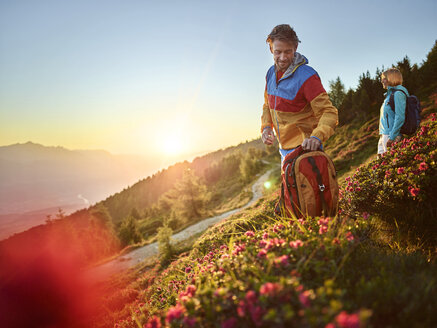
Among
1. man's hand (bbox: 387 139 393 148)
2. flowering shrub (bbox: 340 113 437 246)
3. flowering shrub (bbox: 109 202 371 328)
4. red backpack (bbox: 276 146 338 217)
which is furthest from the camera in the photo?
man's hand (bbox: 387 139 393 148)

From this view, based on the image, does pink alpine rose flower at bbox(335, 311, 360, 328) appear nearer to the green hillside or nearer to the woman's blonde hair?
the green hillside

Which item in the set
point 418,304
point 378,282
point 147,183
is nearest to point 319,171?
point 378,282

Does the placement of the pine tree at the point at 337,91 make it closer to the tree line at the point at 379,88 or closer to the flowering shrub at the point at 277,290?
the tree line at the point at 379,88

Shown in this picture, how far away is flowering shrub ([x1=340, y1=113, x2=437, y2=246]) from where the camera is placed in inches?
106

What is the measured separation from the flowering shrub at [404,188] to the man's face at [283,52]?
2.52m

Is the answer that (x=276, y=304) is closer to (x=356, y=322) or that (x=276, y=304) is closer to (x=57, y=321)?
(x=356, y=322)

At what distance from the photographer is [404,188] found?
3.01 m

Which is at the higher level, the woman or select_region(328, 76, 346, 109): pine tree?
select_region(328, 76, 346, 109): pine tree

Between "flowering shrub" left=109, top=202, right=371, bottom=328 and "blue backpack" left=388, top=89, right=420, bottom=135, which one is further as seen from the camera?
"blue backpack" left=388, top=89, right=420, bottom=135

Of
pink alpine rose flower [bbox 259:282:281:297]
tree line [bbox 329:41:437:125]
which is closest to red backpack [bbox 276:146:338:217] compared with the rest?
pink alpine rose flower [bbox 259:282:281:297]

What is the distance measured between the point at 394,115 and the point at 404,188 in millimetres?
2649

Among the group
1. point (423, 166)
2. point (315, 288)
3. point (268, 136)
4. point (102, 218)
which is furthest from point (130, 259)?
point (102, 218)

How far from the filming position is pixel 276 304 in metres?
1.33

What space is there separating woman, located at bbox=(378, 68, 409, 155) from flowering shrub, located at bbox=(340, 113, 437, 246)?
2.03ft
